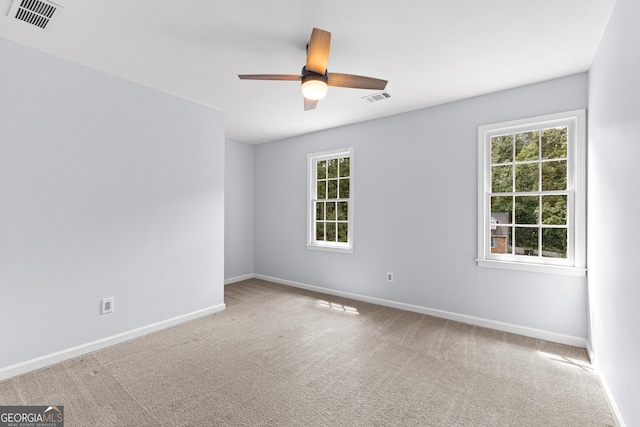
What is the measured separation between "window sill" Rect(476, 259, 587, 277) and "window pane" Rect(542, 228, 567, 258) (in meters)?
0.16

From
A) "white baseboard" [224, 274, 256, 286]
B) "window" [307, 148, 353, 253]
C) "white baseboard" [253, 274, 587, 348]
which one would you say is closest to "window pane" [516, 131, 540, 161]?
"white baseboard" [253, 274, 587, 348]

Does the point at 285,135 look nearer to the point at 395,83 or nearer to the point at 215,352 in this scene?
the point at 395,83

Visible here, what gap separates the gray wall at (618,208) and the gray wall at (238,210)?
5.01 m

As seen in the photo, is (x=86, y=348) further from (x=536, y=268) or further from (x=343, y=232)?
(x=536, y=268)

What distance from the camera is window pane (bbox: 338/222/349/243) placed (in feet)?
15.9

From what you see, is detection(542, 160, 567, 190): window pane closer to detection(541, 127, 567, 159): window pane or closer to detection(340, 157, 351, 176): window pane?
detection(541, 127, 567, 159): window pane

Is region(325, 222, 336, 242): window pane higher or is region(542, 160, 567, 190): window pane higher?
region(542, 160, 567, 190): window pane

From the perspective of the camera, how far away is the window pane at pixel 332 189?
195 inches

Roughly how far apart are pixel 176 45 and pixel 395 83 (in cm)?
212

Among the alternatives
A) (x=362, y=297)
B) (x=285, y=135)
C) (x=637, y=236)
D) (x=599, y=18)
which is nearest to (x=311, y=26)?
(x=599, y=18)

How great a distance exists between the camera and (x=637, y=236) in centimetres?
158

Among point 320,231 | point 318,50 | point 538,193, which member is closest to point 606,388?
point 538,193

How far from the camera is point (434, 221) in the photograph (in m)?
3.84

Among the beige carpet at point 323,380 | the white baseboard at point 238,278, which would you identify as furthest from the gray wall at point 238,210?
the beige carpet at point 323,380
